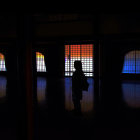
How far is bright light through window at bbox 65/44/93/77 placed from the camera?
1441 cm

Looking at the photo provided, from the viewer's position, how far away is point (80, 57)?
14844 mm

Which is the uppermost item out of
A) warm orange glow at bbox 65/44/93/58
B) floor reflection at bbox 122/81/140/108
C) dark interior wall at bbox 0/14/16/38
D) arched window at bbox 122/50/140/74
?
warm orange glow at bbox 65/44/93/58

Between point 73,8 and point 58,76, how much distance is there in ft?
43.1

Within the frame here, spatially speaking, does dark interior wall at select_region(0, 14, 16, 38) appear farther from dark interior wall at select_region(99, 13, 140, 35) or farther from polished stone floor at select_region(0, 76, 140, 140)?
dark interior wall at select_region(99, 13, 140, 35)

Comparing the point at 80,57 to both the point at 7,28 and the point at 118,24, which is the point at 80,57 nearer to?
the point at 118,24

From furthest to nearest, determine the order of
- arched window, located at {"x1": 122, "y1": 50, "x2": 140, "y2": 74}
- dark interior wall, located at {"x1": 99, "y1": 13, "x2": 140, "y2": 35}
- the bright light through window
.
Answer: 1. the bright light through window
2. arched window, located at {"x1": 122, "y1": 50, "x2": 140, "y2": 74}
3. dark interior wall, located at {"x1": 99, "y1": 13, "x2": 140, "y2": 35}

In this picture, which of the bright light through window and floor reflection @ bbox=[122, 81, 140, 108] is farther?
the bright light through window

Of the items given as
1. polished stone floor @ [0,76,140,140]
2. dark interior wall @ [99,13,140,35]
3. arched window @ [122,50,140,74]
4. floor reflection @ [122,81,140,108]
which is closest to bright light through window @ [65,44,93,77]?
arched window @ [122,50,140,74]

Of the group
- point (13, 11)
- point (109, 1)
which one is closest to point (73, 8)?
point (109, 1)

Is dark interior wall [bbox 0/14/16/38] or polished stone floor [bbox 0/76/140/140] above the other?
dark interior wall [bbox 0/14/16/38]

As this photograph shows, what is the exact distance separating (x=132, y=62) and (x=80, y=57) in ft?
15.3

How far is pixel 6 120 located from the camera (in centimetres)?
362

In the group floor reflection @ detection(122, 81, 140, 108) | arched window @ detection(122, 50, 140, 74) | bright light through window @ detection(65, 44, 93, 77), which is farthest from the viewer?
bright light through window @ detection(65, 44, 93, 77)

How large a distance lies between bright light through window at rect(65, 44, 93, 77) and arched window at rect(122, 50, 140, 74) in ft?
10.0
